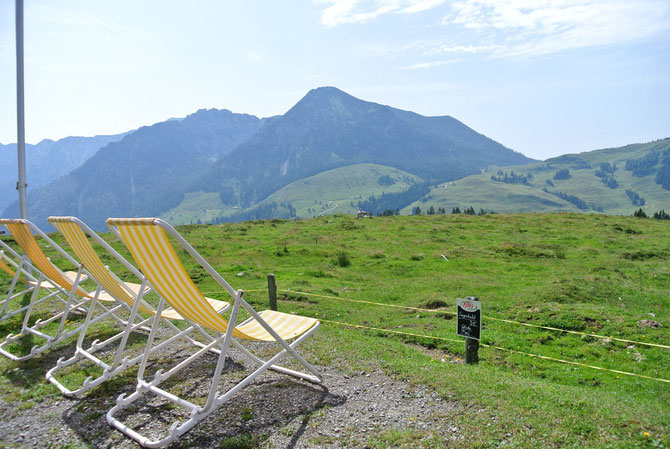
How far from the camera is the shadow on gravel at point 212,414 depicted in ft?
14.7

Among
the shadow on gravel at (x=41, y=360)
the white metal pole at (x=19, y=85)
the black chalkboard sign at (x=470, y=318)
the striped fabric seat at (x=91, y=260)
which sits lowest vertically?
the shadow on gravel at (x=41, y=360)

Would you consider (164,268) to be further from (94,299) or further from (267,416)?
(94,299)

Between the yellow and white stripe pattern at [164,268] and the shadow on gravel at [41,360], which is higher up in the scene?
the yellow and white stripe pattern at [164,268]

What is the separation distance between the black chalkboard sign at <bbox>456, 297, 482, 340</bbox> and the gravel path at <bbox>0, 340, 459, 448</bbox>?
159cm

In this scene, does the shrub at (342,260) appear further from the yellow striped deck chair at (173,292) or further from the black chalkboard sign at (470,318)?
the yellow striped deck chair at (173,292)

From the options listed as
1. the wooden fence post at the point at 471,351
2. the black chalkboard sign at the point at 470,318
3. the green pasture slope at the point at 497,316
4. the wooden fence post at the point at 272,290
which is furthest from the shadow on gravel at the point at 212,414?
the wooden fence post at the point at 272,290

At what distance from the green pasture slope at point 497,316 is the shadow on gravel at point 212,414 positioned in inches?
28.8

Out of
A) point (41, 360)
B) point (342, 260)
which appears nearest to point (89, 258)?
point (41, 360)

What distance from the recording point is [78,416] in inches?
193

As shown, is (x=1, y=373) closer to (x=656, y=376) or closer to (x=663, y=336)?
Result: (x=656, y=376)

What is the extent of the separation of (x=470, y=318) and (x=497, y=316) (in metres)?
4.53

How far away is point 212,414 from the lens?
16.1 ft

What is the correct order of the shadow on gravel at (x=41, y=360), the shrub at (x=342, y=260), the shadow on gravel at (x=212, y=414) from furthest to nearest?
the shrub at (x=342, y=260), the shadow on gravel at (x=41, y=360), the shadow on gravel at (x=212, y=414)

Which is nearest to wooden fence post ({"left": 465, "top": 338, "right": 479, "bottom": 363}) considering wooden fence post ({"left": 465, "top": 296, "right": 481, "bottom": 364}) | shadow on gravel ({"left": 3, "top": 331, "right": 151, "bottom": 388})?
wooden fence post ({"left": 465, "top": 296, "right": 481, "bottom": 364})
